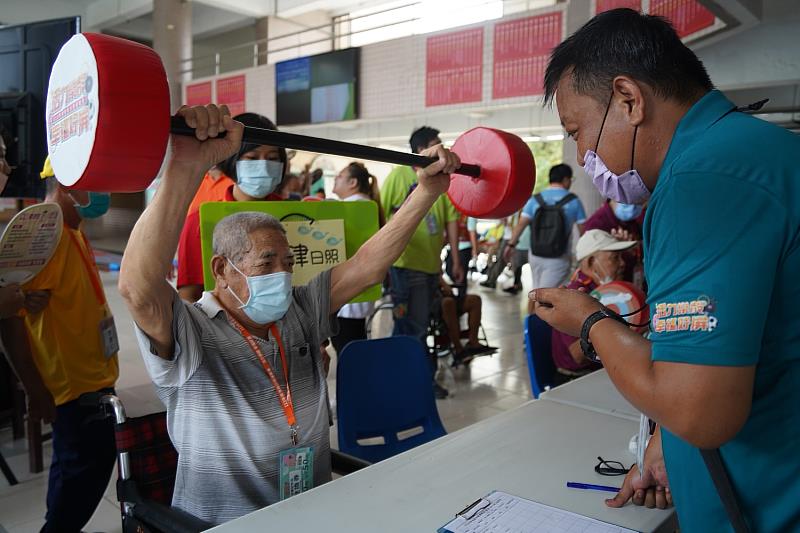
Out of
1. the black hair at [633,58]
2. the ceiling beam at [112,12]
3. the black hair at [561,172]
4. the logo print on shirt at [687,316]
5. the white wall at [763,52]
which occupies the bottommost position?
the logo print on shirt at [687,316]

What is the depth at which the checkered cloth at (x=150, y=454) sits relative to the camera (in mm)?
1602

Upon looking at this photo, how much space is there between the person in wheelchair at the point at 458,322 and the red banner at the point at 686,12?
273 cm

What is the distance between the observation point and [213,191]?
255cm

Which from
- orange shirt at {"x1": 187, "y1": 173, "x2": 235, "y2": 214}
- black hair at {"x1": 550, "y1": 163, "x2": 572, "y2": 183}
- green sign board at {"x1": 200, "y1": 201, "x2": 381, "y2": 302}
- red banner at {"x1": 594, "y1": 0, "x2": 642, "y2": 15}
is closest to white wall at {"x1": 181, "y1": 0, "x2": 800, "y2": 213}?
red banner at {"x1": 594, "y1": 0, "x2": 642, "y2": 15}

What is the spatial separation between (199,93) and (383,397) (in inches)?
394

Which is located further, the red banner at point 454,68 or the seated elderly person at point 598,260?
the red banner at point 454,68

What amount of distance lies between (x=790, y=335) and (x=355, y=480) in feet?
A: 3.13

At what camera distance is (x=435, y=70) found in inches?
278

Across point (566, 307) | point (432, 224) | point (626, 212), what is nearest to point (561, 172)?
point (626, 212)

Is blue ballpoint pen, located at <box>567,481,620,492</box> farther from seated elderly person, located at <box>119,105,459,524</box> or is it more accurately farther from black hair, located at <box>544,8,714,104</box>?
black hair, located at <box>544,8,714,104</box>

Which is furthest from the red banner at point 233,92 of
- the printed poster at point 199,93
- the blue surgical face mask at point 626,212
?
the blue surgical face mask at point 626,212

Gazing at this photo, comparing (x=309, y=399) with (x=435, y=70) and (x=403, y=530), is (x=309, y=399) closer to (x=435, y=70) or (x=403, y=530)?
(x=403, y=530)

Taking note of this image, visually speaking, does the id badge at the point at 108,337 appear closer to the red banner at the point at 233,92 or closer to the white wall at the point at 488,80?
the white wall at the point at 488,80

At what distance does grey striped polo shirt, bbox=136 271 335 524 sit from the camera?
58.0 inches
